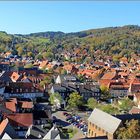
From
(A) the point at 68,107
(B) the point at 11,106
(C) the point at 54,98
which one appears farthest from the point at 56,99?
(B) the point at 11,106

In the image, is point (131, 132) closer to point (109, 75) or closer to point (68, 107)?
point (68, 107)

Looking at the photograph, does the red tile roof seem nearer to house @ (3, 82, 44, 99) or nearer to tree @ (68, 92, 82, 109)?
house @ (3, 82, 44, 99)

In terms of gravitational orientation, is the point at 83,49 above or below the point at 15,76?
above

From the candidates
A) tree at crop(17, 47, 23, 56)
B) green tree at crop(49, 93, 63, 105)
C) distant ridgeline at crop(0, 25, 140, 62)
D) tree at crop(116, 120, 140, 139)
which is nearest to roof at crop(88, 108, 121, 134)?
tree at crop(116, 120, 140, 139)

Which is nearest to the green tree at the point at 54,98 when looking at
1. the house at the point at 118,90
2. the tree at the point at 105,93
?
the tree at the point at 105,93

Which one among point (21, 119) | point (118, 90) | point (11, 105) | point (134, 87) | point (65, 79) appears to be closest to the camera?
point (21, 119)

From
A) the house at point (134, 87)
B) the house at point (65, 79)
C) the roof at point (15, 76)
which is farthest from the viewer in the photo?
the house at point (65, 79)

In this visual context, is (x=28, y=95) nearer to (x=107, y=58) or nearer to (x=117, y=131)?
(x=117, y=131)

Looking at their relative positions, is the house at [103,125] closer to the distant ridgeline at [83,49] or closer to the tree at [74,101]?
the tree at [74,101]
